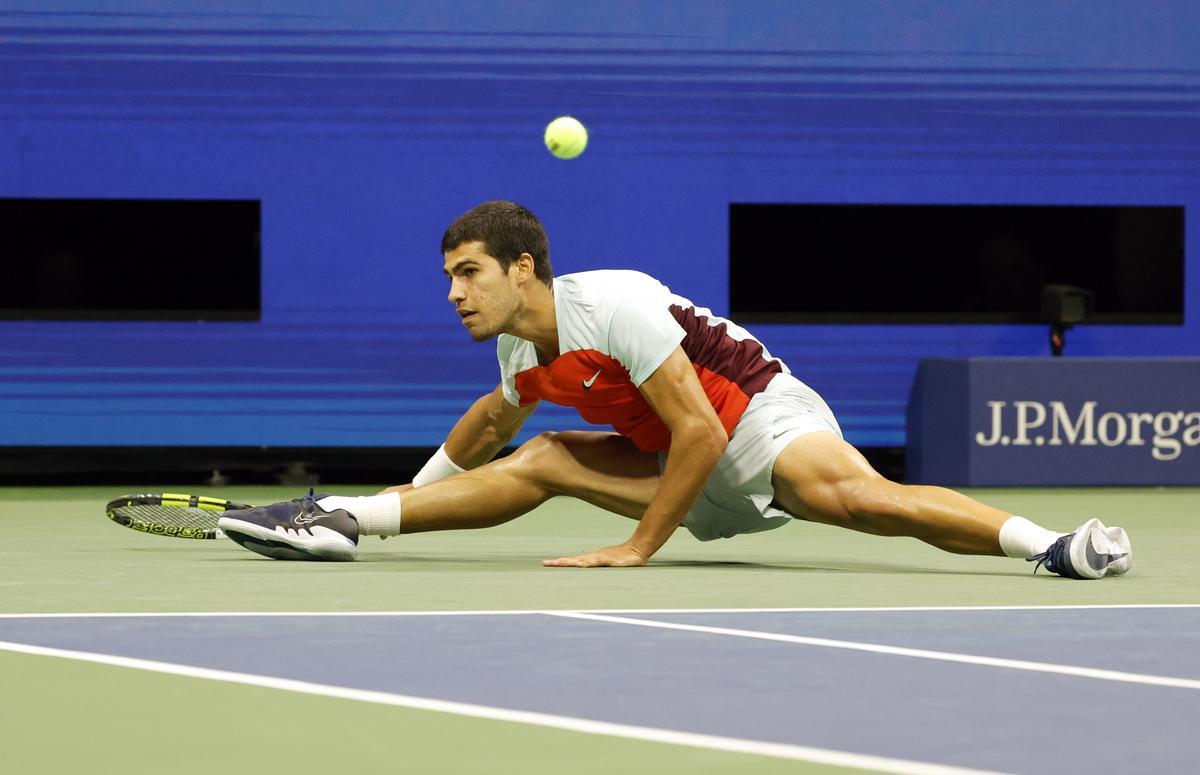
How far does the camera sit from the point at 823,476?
641 cm

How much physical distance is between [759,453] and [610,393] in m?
0.52

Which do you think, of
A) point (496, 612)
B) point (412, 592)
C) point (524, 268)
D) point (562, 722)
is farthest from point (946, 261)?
point (562, 722)

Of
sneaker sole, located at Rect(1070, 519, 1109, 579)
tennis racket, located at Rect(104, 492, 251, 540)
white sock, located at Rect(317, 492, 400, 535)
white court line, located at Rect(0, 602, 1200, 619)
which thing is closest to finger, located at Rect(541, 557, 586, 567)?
white sock, located at Rect(317, 492, 400, 535)

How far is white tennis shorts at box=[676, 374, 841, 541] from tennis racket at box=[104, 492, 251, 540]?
1588mm

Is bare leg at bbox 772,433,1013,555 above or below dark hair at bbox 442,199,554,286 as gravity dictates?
below

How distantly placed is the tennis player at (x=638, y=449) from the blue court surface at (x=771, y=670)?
818 millimetres

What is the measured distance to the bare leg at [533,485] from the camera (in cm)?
665

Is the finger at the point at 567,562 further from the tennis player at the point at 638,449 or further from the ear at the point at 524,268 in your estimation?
the ear at the point at 524,268

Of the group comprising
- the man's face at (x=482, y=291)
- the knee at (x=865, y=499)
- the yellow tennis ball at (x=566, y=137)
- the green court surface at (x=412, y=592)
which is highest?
the yellow tennis ball at (x=566, y=137)

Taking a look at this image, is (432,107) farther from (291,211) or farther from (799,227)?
(799,227)

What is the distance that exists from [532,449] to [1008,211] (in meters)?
7.45

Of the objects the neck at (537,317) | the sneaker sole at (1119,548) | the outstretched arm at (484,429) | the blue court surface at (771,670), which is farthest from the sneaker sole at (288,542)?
the sneaker sole at (1119,548)

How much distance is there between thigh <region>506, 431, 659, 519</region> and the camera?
21.9 feet

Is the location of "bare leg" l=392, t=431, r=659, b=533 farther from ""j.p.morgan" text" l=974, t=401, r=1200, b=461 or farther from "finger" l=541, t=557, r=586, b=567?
""j.p.morgan" text" l=974, t=401, r=1200, b=461
